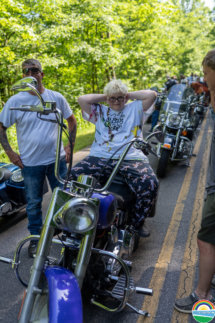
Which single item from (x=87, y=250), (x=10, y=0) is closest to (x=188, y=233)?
(x=87, y=250)

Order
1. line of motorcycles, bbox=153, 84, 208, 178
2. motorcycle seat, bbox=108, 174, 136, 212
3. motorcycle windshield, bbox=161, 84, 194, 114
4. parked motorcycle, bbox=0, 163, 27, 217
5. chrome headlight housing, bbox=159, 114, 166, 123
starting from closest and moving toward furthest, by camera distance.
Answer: motorcycle seat, bbox=108, 174, 136, 212
parked motorcycle, bbox=0, 163, 27, 217
line of motorcycles, bbox=153, 84, 208, 178
chrome headlight housing, bbox=159, 114, 166, 123
motorcycle windshield, bbox=161, 84, 194, 114

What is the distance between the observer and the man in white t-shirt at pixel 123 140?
311 centimetres

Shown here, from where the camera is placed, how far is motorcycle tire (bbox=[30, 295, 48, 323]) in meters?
1.85

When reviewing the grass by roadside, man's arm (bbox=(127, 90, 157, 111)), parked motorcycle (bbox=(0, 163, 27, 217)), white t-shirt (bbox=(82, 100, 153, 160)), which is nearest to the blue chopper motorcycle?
white t-shirt (bbox=(82, 100, 153, 160))

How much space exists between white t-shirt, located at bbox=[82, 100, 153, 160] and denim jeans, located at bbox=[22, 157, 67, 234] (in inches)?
20.5

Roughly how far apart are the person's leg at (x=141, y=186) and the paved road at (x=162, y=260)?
1.76 feet

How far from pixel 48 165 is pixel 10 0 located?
6141mm

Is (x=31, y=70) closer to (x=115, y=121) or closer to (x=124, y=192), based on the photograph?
(x=115, y=121)

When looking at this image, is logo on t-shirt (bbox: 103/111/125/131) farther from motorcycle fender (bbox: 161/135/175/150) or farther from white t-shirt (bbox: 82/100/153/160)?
motorcycle fender (bbox: 161/135/175/150)

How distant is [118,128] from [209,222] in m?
1.55

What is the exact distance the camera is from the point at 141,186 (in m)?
3.08

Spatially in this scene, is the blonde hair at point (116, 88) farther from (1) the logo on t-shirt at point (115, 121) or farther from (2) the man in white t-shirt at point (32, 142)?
(2) the man in white t-shirt at point (32, 142)

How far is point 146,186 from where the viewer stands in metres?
3.07

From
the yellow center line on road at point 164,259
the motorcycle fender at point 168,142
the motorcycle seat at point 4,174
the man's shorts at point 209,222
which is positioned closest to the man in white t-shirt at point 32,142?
the motorcycle seat at point 4,174
